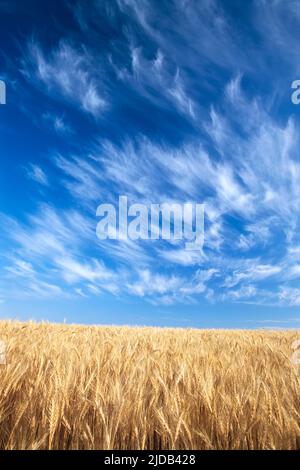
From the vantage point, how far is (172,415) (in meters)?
1.86

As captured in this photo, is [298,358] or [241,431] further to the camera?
[298,358]

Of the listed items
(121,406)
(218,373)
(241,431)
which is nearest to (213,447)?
(241,431)

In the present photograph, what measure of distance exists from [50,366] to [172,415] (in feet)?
4.67
